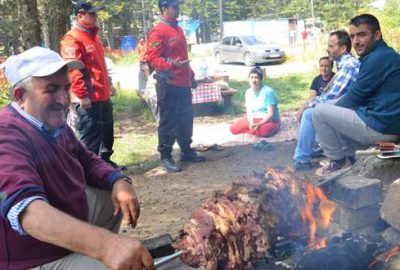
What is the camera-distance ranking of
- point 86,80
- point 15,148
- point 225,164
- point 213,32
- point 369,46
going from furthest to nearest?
1. point 213,32
2. point 225,164
3. point 86,80
4. point 369,46
5. point 15,148

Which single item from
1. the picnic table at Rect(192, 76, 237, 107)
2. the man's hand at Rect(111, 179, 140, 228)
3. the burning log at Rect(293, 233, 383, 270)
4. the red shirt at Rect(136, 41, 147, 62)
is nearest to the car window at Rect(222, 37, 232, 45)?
the red shirt at Rect(136, 41, 147, 62)

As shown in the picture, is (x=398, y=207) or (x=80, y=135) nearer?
(x=398, y=207)

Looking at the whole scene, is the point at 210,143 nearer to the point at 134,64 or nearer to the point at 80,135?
the point at 80,135

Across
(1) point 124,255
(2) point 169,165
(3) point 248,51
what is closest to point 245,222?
(1) point 124,255

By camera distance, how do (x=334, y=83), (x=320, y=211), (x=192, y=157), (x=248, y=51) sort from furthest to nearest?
(x=248, y=51) → (x=192, y=157) → (x=334, y=83) → (x=320, y=211)

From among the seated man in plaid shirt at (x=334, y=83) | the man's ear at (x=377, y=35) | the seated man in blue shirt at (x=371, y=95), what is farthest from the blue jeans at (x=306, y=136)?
the man's ear at (x=377, y=35)

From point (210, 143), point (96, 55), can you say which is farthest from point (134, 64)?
point (96, 55)

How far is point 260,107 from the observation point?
8680mm

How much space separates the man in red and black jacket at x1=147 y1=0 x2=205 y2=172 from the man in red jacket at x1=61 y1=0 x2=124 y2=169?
84cm

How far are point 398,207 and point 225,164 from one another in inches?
152

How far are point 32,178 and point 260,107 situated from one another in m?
6.83

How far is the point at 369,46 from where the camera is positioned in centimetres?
494

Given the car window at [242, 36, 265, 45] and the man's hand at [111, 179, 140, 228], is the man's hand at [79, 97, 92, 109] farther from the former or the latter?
the car window at [242, 36, 265, 45]

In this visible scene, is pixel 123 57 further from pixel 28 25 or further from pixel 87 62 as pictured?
pixel 87 62
